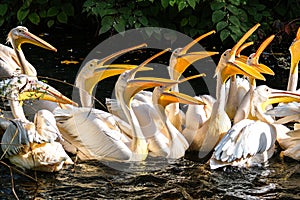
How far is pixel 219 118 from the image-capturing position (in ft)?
18.2

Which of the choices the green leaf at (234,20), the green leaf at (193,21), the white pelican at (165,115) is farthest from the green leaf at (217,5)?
the white pelican at (165,115)

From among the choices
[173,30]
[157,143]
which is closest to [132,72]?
[157,143]

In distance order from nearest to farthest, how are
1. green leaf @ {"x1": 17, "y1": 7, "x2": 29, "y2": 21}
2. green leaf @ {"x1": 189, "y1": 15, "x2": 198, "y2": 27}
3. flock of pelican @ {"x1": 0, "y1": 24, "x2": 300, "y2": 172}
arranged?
flock of pelican @ {"x1": 0, "y1": 24, "x2": 300, "y2": 172}
green leaf @ {"x1": 189, "y1": 15, "x2": 198, "y2": 27}
green leaf @ {"x1": 17, "y1": 7, "x2": 29, "y2": 21}

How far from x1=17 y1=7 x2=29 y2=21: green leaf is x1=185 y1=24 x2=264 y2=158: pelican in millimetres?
3636

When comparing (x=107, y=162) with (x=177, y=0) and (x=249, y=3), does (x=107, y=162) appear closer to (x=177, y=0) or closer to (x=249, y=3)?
(x=177, y=0)

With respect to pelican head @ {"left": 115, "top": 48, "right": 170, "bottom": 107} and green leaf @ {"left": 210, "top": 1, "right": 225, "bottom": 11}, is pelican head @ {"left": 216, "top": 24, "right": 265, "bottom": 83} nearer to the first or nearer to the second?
pelican head @ {"left": 115, "top": 48, "right": 170, "bottom": 107}

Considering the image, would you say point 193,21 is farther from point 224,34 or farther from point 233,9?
point 224,34

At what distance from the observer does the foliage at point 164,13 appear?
800 cm

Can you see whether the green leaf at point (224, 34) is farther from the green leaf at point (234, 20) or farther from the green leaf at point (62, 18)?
the green leaf at point (62, 18)

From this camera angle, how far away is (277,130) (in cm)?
569

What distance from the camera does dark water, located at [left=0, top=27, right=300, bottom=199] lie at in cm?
476

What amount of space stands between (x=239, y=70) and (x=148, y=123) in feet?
2.55

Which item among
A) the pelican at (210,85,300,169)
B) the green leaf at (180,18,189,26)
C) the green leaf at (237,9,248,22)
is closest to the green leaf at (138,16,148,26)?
the green leaf at (180,18,189,26)

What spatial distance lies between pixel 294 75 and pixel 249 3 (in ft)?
8.19
